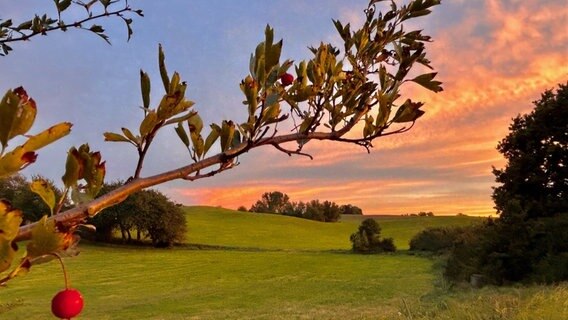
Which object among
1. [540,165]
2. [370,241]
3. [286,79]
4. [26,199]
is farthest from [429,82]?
[370,241]

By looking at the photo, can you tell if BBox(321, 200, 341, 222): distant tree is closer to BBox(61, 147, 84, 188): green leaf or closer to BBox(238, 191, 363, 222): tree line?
BBox(238, 191, 363, 222): tree line

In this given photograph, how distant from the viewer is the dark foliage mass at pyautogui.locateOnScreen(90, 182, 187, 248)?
35.6 metres

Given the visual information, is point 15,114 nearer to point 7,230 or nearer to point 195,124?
point 7,230

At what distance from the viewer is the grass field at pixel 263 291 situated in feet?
22.9

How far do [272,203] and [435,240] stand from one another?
44.1 metres

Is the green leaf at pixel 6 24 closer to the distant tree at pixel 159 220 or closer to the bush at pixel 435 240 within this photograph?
the bush at pixel 435 240

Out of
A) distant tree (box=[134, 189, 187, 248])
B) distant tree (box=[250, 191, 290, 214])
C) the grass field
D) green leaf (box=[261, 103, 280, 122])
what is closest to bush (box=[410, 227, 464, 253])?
the grass field

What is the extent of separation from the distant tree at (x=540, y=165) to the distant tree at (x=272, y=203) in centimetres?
5792

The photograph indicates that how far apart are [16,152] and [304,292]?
14.4m

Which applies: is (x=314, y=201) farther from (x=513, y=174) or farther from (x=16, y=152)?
(x=16, y=152)

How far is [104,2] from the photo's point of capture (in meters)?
1.77

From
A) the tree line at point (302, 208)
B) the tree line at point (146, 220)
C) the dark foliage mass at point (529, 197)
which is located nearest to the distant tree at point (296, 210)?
the tree line at point (302, 208)

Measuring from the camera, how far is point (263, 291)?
15.0 m

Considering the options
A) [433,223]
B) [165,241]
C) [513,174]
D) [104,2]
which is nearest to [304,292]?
[513,174]
